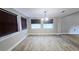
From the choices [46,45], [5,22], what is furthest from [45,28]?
[5,22]

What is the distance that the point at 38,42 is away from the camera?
143 inches

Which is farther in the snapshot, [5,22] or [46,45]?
[46,45]

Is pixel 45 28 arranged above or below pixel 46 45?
above

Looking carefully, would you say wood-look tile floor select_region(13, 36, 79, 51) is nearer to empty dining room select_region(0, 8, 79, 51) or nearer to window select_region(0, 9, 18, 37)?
empty dining room select_region(0, 8, 79, 51)

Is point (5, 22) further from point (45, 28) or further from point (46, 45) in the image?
point (46, 45)

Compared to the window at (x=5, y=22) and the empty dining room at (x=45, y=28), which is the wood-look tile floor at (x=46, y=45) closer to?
the empty dining room at (x=45, y=28)

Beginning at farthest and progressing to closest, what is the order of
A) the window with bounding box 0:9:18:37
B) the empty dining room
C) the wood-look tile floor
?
the wood-look tile floor
the window with bounding box 0:9:18:37
the empty dining room

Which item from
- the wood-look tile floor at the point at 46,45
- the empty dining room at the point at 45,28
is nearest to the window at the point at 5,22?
the empty dining room at the point at 45,28

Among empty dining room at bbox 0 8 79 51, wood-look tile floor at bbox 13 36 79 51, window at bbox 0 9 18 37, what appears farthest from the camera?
wood-look tile floor at bbox 13 36 79 51

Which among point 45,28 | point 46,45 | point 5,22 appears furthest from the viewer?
point 46,45

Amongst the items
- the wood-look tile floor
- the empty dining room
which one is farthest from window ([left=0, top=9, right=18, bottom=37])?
the wood-look tile floor
